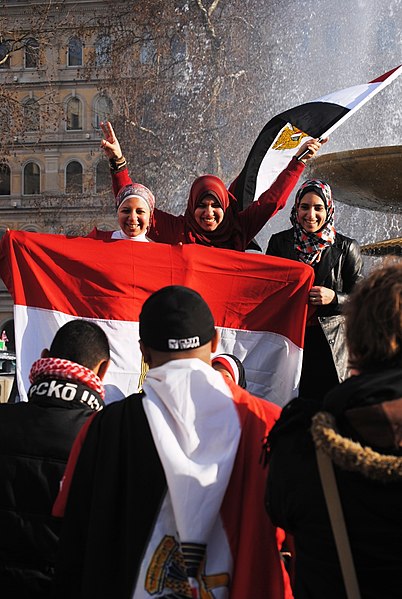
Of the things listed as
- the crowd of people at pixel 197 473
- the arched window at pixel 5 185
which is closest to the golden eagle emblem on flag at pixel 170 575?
the crowd of people at pixel 197 473

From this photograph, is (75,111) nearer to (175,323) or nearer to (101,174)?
(101,174)

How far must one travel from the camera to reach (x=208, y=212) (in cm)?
533

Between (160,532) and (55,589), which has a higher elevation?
(160,532)

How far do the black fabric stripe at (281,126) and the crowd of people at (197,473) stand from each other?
133 inches

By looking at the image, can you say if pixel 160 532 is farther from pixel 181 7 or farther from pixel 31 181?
pixel 31 181

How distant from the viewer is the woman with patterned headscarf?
16.8 feet

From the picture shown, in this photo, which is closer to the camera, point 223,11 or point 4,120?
point 4,120

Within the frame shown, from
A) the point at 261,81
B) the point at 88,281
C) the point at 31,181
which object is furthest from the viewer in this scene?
the point at 31,181

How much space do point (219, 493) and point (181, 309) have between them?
1.58ft

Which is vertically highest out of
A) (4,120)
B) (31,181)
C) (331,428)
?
(331,428)

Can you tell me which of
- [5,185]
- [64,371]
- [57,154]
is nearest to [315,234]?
[64,371]

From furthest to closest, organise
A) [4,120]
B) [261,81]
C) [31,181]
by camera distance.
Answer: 1. [31,181]
2. [261,81]
3. [4,120]

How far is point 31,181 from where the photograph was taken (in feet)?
175

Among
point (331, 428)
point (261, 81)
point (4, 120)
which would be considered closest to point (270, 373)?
point (331, 428)
